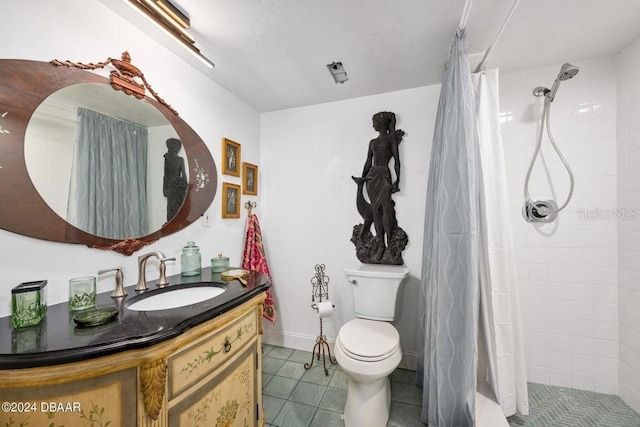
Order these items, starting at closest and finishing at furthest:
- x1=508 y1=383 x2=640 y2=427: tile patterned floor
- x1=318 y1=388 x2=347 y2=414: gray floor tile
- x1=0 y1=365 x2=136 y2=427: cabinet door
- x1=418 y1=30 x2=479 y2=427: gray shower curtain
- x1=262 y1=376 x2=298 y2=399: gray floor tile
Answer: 1. x1=0 y1=365 x2=136 y2=427: cabinet door
2. x1=418 y1=30 x2=479 y2=427: gray shower curtain
3. x1=508 y1=383 x2=640 y2=427: tile patterned floor
4. x1=318 y1=388 x2=347 y2=414: gray floor tile
5. x1=262 y1=376 x2=298 y2=399: gray floor tile

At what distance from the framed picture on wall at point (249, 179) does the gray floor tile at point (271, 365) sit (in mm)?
1512

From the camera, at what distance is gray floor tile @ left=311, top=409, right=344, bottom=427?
1507 mm

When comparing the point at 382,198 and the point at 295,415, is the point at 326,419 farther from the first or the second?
the point at 382,198

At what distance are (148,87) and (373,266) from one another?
1.99 meters

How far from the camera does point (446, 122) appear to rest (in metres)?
1.42

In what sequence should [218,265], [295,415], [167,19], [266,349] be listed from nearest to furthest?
[167,19] → [295,415] → [218,265] → [266,349]

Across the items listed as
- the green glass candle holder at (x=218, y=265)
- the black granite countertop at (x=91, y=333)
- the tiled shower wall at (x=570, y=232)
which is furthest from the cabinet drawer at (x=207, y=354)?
the tiled shower wall at (x=570, y=232)

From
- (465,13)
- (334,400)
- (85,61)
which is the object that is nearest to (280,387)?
(334,400)

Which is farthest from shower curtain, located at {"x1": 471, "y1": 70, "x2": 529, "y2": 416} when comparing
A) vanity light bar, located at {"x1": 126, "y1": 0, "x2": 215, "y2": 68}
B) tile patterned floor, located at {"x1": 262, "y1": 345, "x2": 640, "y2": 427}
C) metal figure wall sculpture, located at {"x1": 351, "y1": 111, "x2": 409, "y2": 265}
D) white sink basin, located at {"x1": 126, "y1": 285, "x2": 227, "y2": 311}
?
vanity light bar, located at {"x1": 126, "y1": 0, "x2": 215, "y2": 68}

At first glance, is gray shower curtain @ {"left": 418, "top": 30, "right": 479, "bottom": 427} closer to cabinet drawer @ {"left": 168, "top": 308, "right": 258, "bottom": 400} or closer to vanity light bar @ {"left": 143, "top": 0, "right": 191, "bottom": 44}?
cabinet drawer @ {"left": 168, "top": 308, "right": 258, "bottom": 400}

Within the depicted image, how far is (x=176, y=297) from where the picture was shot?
1.33m

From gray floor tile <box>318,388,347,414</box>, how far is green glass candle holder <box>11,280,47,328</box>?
1575mm

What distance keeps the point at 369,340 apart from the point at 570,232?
165 cm

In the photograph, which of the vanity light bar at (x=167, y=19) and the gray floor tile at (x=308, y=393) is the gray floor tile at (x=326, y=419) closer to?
the gray floor tile at (x=308, y=393)
